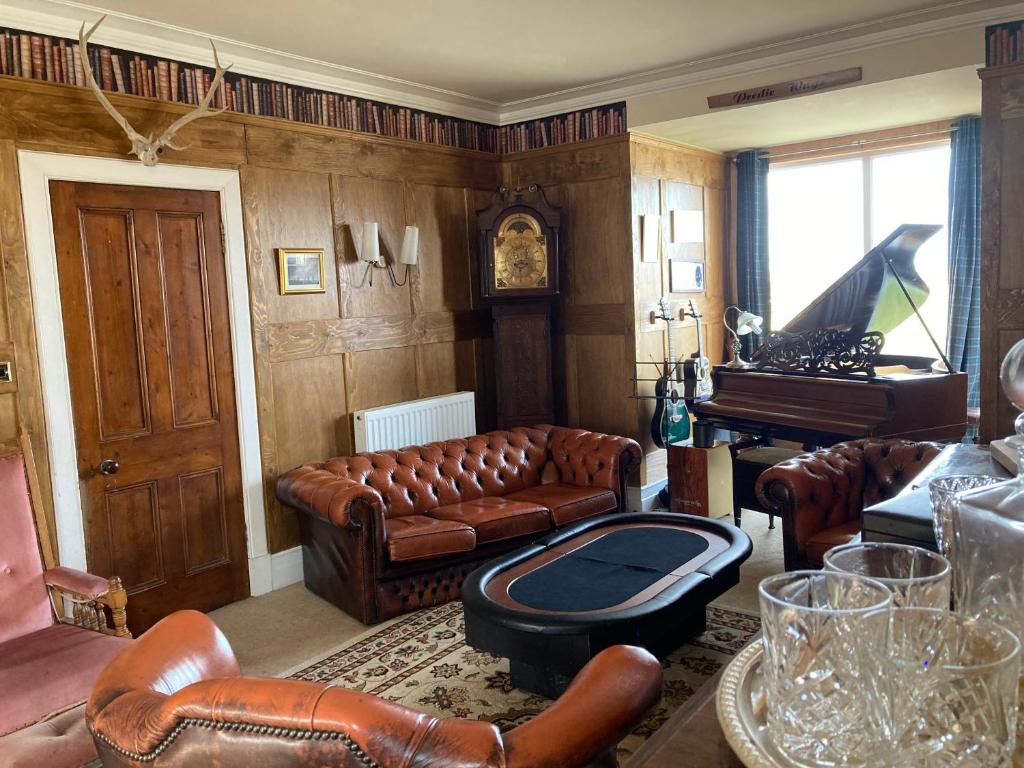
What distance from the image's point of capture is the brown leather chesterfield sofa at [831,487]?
12.6 ft

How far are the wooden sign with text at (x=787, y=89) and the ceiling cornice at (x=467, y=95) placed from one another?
4.5 inches

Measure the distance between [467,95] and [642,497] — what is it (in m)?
3.22

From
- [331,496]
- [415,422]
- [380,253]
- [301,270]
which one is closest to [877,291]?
[415,422]

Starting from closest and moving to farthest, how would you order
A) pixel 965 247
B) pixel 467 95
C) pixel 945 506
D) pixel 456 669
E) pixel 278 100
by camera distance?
1. pixel 945 506
2. pixel 456 669
3. pixel 278 100
4. pixel 965 247
5. pixel 467 95

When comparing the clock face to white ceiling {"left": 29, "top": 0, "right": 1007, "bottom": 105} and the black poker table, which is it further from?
the black poker table

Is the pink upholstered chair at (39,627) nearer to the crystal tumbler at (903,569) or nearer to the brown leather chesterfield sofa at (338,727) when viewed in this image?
the brown leather chesterfield sofa at (338,727)

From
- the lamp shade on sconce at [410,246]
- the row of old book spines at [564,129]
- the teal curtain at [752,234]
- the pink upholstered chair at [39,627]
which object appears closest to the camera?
the pink upholstered chair at [39,627]

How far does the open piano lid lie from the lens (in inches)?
180

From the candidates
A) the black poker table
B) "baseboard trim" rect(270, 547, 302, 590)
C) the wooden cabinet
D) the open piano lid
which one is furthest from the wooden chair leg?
the wooden cabinet

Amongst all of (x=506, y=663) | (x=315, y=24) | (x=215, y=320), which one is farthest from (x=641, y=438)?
(x=315, y=24)

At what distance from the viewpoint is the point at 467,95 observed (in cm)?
579

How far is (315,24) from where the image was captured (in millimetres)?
4180

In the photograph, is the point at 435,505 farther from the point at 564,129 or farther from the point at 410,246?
the point at 564,129

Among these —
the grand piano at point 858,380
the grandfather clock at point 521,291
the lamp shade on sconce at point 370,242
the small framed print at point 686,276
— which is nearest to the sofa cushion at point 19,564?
the lamp shade on sconce at point 370,242
